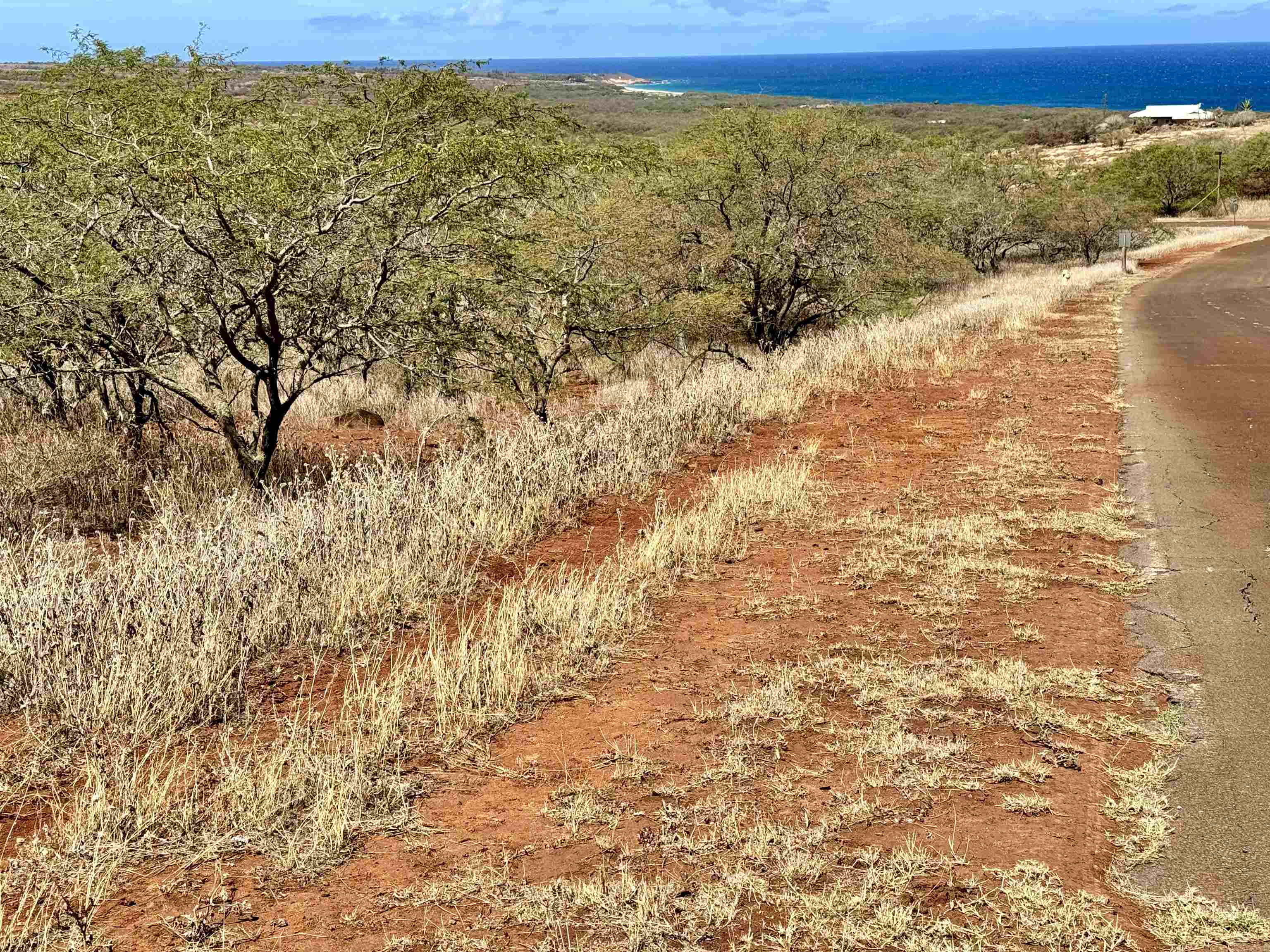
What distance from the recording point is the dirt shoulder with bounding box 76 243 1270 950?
341cm

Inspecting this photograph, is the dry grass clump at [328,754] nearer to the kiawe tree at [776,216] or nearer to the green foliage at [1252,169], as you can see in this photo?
the kiawe tree at [776,216]

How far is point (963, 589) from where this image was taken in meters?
6.47

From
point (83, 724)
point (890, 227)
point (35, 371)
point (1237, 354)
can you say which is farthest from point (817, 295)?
point (83, 724)

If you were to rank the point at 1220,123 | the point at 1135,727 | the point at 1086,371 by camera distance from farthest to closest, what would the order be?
the point at 1220,123, the point at 1086,371, the point at 1135,727

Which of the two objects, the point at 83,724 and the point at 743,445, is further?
the point at 743,445

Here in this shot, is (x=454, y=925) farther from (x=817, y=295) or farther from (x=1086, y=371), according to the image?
(x=817, y=295)

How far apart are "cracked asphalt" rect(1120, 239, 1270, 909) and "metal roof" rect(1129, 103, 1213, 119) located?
90.8m

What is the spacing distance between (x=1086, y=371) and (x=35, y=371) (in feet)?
44.0

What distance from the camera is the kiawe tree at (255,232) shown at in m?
7.22

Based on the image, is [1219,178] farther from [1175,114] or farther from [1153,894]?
[1153,894]

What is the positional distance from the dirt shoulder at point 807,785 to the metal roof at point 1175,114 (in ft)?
333

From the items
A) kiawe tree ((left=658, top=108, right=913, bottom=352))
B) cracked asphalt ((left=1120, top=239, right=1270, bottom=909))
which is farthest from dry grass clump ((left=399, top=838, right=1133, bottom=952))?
kiawe tree ((left=658, top=108, right=913, bottom=352))

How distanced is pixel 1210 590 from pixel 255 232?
697 centimetres

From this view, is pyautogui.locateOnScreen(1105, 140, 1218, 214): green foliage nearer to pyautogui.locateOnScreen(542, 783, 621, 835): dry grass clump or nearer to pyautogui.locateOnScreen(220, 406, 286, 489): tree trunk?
pyautogui.locateOnScreen(220, 406, 286, 489): tree trunk
